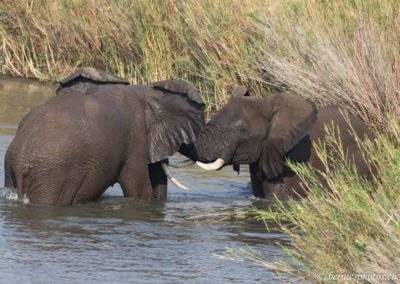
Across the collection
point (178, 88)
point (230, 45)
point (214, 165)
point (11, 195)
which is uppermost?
point (230, 45)

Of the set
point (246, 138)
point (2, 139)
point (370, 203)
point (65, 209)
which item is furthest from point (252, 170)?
point (370, 203)

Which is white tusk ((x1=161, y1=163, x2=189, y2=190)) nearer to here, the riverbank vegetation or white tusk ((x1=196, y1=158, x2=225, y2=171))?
white tusk ((x1=196, y1=158, x2=225, y2=171))

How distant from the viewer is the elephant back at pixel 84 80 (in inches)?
434

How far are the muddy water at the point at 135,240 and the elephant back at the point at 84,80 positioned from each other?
1.03m

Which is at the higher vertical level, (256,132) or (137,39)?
(137,39)

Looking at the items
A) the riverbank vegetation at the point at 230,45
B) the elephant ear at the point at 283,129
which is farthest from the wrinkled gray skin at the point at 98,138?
the riverbank vegetation at the point at 230,45

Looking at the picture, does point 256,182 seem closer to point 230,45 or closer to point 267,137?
point 267,137

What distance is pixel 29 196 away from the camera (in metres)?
10.2

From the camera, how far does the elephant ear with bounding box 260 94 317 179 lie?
36.7 ft

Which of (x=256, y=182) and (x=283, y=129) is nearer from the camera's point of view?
(x=283, y=129)

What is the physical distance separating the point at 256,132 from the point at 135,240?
226 cm

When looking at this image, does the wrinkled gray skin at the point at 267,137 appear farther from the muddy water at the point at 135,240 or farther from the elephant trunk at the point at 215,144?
the muddy water at the point at 135,240

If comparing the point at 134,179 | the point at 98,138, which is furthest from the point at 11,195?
the point at 134,179

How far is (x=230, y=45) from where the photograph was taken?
51.0 ft
